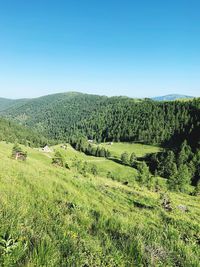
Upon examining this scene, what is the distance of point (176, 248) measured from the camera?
19.3ft

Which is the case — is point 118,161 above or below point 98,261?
below

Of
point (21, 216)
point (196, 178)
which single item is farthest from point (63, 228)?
point (196, 178)

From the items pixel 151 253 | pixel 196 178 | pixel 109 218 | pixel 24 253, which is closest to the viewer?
pixel 24 253

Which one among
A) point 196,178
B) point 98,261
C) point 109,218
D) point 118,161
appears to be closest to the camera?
point 98,261

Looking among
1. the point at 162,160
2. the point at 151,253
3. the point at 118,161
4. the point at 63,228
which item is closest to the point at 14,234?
the point at 63,228

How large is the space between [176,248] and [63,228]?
279 cm

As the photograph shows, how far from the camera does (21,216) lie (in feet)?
19.9

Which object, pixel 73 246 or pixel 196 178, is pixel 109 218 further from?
pixel 196 178

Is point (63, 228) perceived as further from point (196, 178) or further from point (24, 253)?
point (196, 178)

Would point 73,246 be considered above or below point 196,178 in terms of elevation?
above

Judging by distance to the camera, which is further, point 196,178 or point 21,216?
point 196,178

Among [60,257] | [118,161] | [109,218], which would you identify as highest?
[60,257]

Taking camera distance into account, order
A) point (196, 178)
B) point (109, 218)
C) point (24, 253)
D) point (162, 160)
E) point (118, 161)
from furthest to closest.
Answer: point (118, 161) → point (162, 160) → point (196, 178) → point (109, 218) → point (24, 253)

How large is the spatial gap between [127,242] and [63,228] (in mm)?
1627
